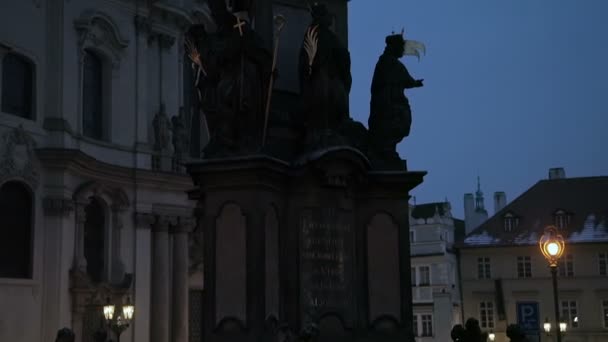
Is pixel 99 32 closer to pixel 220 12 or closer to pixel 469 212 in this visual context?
pixel 220 12

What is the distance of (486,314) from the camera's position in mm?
57094

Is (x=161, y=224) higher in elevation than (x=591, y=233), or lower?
lower

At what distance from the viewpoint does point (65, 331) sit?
8758 millimetres

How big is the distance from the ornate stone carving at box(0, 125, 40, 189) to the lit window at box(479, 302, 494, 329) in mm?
35612

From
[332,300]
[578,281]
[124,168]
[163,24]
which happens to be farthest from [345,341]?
[578,281]

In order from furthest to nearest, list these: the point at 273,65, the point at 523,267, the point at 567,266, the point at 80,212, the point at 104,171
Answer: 1. the point at 523,267
2. the point at 567,266
3. the point at 104,171
4. the point at 80,212
5. the point at 273,65

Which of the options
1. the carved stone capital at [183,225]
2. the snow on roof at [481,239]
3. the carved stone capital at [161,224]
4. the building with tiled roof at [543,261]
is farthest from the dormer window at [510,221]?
the carved stone capital at [161,224]

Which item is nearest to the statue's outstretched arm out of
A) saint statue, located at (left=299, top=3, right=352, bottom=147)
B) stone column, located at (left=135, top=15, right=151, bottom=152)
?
saint statue, located at (left=299, top=3, right=352, bottom=147)

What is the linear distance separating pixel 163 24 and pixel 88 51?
3.96m

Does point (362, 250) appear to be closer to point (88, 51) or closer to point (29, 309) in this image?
point (29, 309)

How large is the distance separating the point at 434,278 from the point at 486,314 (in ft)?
29.6

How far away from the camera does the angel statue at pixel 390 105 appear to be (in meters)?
12.1

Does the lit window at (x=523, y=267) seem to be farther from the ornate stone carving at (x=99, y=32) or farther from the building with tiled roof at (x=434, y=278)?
the ornate stone carving at (x=99, y=32)

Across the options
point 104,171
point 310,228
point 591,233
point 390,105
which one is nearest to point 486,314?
point 591,233
